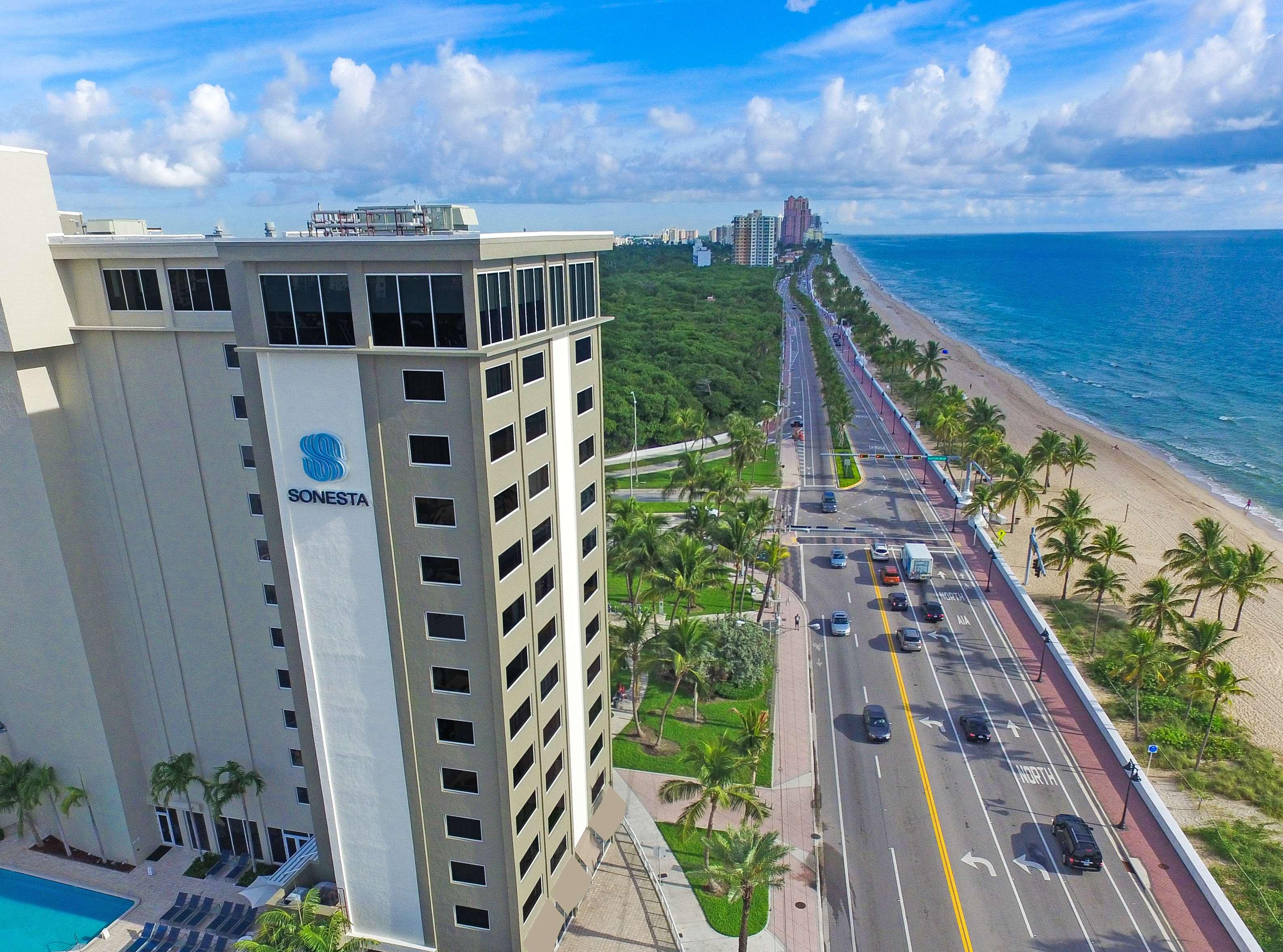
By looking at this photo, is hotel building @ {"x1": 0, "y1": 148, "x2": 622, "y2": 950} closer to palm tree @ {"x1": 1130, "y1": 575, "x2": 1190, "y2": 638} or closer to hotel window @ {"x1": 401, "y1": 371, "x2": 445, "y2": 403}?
hotel window @ {"x1": 401, "y1": 371, "x2": 445, "y2": 403}

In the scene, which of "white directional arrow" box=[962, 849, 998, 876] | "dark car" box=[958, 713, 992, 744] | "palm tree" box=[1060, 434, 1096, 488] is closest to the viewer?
"white directional arrow" box=[962, 849, 998, 876]

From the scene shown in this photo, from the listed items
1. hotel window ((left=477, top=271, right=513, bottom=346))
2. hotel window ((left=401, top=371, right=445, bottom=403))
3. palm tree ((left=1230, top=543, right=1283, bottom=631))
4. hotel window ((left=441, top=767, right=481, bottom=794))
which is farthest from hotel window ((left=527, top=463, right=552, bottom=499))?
palm tree ((left=1230, top=543, right=1283, bottom=631))

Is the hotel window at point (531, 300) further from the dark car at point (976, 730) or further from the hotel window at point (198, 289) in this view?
the dark car at point (976, 730)

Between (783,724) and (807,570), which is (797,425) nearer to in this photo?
(807,570)

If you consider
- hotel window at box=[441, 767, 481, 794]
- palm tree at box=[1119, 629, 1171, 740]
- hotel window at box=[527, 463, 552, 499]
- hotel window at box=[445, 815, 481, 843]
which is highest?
hotel window at box=[527, 463, 552, 499]

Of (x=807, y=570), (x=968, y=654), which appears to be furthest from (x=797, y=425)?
(x=968, y=654)

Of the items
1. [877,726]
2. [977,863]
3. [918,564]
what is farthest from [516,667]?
[918,564]

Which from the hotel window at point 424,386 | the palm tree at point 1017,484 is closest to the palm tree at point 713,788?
the hotel window at point 424,386
